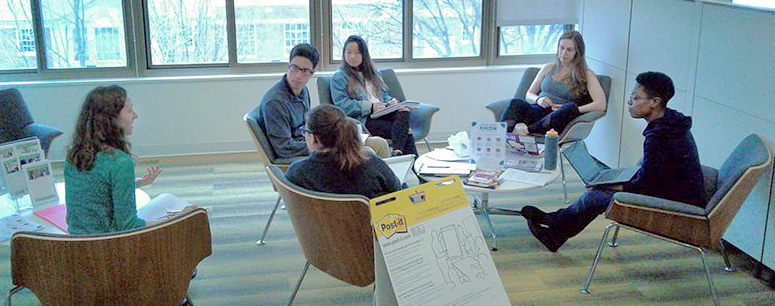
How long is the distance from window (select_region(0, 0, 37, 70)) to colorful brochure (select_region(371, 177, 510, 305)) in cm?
501

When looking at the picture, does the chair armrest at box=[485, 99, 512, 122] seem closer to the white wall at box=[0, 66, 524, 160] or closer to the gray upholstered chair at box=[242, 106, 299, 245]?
the white wall at box=[0, 66, 524, 160]

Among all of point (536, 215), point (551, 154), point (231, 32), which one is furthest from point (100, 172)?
point (231, 32)

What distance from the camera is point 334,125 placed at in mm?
Result: 3473

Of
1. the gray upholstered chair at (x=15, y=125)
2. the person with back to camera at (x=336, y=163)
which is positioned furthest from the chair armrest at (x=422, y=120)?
the gray upholstered chair at (x=15, y=125)

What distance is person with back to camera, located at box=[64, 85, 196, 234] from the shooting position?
328 centimetres

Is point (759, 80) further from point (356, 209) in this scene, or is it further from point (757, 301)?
point (356, 209)

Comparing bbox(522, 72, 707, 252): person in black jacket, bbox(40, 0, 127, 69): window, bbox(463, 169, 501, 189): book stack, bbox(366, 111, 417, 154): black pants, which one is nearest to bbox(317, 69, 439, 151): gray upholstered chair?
bbox(366, 111, 417, 154): black pants

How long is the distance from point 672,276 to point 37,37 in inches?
217

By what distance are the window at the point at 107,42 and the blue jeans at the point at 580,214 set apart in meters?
4.31

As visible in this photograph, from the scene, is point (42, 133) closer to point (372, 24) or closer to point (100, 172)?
point (100, 172)

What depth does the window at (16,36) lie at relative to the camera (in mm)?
6750

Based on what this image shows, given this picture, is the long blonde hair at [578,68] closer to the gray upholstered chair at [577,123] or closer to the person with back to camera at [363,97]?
the gray upholstered chair at [577,123]

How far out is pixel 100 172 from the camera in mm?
3270

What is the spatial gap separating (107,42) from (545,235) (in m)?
4.38
